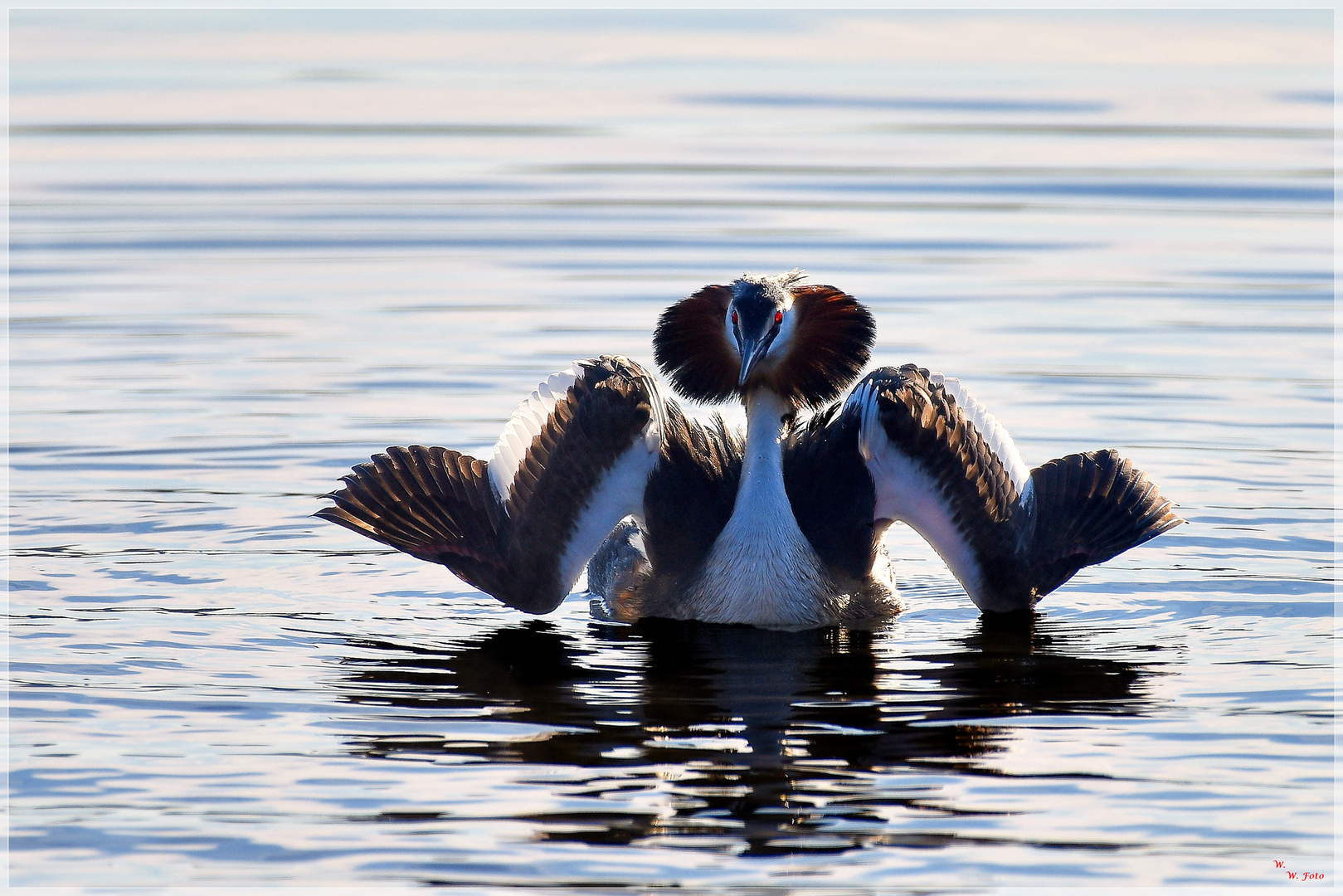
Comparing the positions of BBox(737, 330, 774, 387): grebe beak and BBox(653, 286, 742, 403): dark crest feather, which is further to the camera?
BBox(653, 286, 742, 403): dark crest feather

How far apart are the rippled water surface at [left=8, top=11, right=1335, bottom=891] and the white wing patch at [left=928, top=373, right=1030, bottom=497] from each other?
29.8 inches

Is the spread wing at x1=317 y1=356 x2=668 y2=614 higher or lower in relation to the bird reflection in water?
higher

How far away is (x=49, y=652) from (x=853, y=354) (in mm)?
4420

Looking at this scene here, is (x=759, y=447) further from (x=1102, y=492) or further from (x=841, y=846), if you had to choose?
(x=841, y=846)

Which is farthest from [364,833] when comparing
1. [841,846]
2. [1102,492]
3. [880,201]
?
[880,201]

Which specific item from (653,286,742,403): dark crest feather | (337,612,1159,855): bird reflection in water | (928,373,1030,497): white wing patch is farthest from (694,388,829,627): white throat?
(928,373,1030,497): white wing patch

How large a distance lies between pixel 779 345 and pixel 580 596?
2.16 meters

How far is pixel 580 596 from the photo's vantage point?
37.5 feet

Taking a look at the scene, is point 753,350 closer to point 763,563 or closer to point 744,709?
point 763,563

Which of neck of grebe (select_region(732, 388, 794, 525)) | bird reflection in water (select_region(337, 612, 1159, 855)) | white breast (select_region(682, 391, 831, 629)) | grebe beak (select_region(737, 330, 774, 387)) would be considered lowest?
bird reflection in water (select_region(337, 612, 1159, 855))

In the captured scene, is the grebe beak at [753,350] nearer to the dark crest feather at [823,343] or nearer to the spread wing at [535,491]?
the dark crest feather at [823,343]

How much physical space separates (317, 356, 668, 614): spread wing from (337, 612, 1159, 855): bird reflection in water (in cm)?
41

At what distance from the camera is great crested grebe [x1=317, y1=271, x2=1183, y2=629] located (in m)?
10.1

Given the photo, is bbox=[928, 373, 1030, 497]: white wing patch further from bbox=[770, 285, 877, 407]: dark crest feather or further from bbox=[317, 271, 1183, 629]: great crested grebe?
bbox=[770, 285, 877, 407]: dark crest feather
